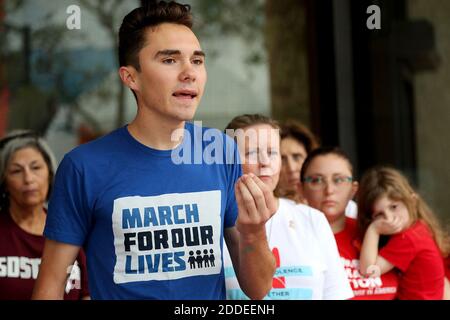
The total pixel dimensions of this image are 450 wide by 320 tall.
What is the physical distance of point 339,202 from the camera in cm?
308

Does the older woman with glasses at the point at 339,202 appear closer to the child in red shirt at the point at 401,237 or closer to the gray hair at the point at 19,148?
the child in red shirt at the point at 401,237

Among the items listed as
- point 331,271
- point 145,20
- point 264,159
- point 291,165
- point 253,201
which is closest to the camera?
point 253,201

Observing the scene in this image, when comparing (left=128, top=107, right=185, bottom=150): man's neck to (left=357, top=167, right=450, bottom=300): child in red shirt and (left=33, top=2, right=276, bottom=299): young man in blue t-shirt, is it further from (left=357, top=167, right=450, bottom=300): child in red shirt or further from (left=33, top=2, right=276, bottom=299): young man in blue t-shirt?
(left=357, top=167, right=450, bottom=300): child in red shirt

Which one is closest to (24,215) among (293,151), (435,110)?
(293,151)

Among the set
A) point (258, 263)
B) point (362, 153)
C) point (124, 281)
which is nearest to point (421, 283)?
point (258, 263)

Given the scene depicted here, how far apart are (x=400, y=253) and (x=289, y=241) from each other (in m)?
0.54

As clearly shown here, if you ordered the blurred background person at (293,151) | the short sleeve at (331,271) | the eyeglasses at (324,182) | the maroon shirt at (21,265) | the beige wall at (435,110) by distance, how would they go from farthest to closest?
1. the beige wall at (435,110)
2. the blurred background person at (293,151)
3. the eyeglasses at (324,182)
4. the maroon shirt at (21,265)
5. the short sleeve at (331,271)

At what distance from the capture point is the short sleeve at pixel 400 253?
300cm

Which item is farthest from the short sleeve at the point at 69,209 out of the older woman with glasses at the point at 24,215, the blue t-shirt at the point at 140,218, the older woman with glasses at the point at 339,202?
the older woman with glasses at the point at 339,202

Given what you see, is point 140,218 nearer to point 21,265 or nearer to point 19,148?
point 21,265

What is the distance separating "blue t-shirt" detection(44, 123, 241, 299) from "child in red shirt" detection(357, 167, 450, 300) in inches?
42.6

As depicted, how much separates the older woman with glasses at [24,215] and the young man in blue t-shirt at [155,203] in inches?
31.3

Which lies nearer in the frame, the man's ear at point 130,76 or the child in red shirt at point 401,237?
the man's ear at point 130,76
